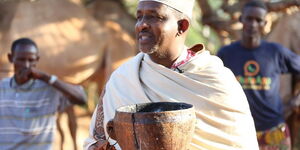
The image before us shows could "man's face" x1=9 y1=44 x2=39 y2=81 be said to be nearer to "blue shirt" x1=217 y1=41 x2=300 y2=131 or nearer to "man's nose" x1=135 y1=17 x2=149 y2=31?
"blue shirt" x1=217 y1=41 x2=300 y2=131

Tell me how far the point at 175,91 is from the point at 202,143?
0.30 metres

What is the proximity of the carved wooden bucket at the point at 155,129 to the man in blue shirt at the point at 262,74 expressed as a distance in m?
3.08

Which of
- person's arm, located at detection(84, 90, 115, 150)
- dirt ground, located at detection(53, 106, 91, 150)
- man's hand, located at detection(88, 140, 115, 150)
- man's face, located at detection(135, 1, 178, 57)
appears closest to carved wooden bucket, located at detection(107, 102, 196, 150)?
man's hand, located at detection(88, 140, 115, 150)

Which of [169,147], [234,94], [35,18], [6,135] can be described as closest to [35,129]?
[6,135]

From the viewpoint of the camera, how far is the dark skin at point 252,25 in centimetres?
576

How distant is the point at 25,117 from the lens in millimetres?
5223

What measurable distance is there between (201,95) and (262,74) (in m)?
2.57

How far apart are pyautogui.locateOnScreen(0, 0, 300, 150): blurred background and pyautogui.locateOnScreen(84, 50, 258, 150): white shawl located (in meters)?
4.62

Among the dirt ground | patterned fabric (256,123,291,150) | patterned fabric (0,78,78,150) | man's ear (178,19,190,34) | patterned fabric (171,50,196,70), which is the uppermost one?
man's ear (178,19,190,34)

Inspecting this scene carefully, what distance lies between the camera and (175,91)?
3189 millimetres

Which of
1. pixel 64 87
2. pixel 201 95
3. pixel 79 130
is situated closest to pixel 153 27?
pixel 201 95

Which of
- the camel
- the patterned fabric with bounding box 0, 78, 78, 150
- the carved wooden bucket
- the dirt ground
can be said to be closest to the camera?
the carved wooden bucket

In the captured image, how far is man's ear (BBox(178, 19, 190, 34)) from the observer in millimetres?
3412

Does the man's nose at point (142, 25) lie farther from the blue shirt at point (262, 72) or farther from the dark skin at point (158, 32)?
the blue shirt at point (262, 72)
